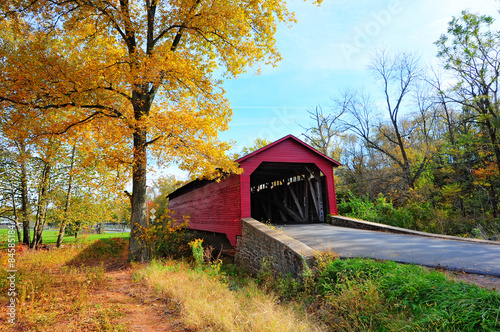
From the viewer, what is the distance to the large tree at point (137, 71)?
7469 mm

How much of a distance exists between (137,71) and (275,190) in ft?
40.9

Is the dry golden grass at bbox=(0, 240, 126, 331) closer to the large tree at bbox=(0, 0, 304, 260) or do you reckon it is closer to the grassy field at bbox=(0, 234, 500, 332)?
the grassy field at bbox=(0, 234, 500, 332)

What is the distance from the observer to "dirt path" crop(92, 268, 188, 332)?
13.5 feet

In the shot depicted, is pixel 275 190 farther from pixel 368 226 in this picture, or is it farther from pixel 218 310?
pixel 218 310

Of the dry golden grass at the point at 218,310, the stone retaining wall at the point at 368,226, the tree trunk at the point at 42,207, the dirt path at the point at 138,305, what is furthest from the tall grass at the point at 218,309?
the tree trunk at the point at 42,207

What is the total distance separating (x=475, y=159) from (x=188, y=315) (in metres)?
21.0

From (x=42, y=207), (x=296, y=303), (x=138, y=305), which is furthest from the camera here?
(x=42, y=207)

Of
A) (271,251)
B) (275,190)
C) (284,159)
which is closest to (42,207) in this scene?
(284,159)

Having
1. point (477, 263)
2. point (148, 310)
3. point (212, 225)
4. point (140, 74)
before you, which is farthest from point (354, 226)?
point (140, 74)

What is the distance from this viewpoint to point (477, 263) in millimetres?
4977

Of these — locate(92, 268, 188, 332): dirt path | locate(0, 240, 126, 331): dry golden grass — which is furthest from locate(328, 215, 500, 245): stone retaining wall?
locate(0, 240, 126, 331): dry golden grass

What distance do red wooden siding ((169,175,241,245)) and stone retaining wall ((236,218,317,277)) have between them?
0.96 meters

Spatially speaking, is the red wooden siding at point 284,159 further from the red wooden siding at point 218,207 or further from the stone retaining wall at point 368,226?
the stone retaining wall at point 368,226

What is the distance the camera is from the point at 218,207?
43.4 feet
